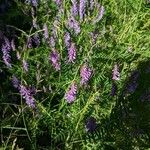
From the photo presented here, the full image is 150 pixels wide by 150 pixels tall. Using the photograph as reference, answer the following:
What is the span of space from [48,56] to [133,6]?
979 millimetres

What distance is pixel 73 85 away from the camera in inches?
87.4

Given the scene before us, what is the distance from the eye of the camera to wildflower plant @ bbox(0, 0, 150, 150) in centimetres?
236

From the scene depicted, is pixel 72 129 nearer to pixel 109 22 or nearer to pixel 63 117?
pixel 63 117

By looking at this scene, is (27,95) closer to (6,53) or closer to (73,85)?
(73,85)

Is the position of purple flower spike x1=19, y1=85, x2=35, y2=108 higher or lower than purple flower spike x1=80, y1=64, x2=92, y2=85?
lower

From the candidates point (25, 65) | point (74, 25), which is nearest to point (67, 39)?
point (74, 25)

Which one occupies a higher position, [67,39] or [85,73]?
[67,39]

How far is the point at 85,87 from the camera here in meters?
2.40

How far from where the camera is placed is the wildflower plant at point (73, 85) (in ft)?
7.73

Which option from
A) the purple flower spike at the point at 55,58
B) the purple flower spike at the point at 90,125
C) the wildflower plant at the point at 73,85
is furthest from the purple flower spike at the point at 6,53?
the purple flower spike at the point at 90,125

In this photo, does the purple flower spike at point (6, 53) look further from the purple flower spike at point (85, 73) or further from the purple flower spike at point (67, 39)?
the purple flower spike at point (85, 73)

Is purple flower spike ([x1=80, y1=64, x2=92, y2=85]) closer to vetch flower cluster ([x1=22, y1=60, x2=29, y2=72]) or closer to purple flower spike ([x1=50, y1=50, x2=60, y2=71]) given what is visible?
purple flower spike ([x1=50, y1=50, x2=60, y2=71])

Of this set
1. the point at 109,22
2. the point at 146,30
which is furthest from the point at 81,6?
the point at 146,30

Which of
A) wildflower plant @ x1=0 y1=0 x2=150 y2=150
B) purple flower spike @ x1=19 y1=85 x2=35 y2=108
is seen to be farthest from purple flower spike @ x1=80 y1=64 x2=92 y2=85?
purple flower spike @ x1=19 y1=85 x2=35 y2=108
